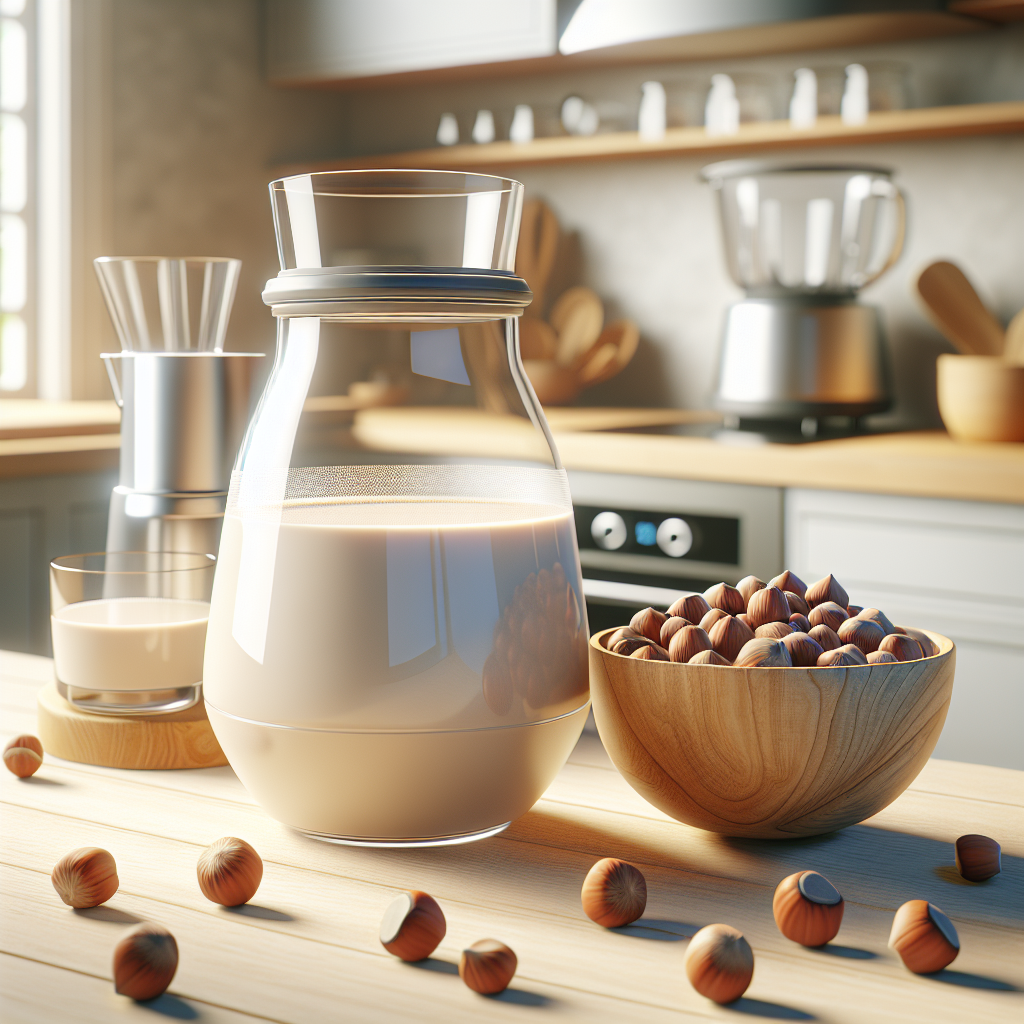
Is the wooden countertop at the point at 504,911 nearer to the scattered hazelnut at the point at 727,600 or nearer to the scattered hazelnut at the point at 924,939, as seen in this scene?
the scattered hazelnut at the point at 924,939

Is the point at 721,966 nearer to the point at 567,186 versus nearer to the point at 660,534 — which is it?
the point at 660,534

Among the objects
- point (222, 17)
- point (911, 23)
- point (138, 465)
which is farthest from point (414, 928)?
point (222, 17)

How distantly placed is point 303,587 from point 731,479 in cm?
158

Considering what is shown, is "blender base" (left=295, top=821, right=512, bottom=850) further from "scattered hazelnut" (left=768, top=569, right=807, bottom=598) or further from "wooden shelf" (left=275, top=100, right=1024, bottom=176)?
"wooden shelf" (left=275, top=100, right=1024, bottom=176)

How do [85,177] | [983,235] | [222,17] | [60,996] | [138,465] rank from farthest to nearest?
1. [222,17]
2. [85,177]
3. [983,235]
4. [138,465]
5. [60,996]

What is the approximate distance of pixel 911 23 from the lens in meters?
2.36

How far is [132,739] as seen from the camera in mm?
765

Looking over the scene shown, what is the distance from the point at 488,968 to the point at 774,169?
206 cm

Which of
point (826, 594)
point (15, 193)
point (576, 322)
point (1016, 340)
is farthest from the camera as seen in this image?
point (576, 322)

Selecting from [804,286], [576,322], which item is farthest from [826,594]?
[576,322]

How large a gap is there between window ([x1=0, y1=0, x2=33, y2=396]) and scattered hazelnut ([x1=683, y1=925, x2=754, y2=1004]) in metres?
2.80

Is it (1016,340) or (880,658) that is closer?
(880,658)

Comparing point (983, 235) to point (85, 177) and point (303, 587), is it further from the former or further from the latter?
point (303, 587)

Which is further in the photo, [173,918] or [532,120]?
[532,120]
